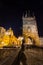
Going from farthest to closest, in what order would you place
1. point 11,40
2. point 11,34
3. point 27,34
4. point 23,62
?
point 27,34, point 11,34, point 11,40, point 23,62

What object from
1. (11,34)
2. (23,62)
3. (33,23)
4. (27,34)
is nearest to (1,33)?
(11,34)

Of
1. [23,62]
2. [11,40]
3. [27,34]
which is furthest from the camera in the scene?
[27,34]

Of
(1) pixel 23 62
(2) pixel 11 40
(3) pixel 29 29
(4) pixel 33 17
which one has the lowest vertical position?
(1) pixel 23 62

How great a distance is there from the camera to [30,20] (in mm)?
46250

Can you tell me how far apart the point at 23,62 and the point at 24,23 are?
4335cm

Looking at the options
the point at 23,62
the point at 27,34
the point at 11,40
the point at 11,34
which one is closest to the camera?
the point at 23,62

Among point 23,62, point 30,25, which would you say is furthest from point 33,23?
point 23,62

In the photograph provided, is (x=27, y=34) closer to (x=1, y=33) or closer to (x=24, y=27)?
(x=24, y=27)

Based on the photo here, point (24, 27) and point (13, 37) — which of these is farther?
point (24, 27)

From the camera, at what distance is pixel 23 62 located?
2.55 m

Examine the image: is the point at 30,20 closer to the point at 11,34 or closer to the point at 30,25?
the point at 30,25

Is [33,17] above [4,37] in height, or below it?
above

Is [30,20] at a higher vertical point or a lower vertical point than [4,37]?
higher

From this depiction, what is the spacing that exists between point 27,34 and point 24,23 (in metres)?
3.77
